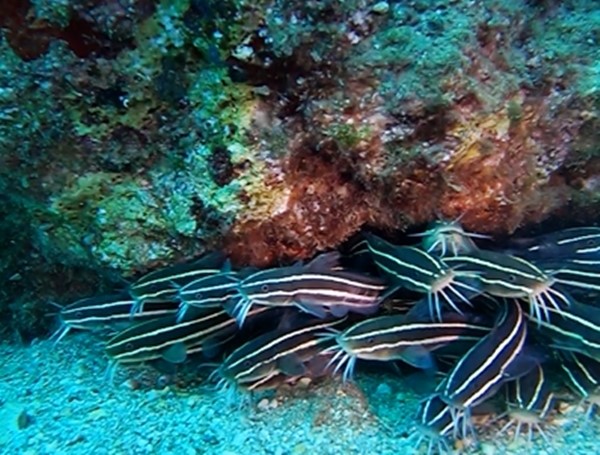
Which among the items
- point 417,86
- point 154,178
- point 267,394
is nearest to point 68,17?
point 154,178

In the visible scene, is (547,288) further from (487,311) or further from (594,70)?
(594,70)

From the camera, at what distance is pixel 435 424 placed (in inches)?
137

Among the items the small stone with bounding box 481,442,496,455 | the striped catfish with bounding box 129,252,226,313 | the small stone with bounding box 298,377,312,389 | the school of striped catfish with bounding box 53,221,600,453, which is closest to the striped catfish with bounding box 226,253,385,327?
the school of striped catfish with bounding box 53,221,600,453

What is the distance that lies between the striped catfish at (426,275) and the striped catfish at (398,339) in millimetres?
123

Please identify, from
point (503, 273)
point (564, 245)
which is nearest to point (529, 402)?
point (503, 273)

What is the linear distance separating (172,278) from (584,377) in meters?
2.72

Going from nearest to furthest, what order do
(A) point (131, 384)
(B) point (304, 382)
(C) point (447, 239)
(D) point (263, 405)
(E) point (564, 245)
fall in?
(C) point (447, 239) < (D) point (263, 405) < (B) point (304, 382) < (E) point (564, 245) < (A) point (131, 384)

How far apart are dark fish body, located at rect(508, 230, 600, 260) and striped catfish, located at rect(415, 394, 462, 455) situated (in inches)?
53.0

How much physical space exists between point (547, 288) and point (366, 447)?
4.87 feet

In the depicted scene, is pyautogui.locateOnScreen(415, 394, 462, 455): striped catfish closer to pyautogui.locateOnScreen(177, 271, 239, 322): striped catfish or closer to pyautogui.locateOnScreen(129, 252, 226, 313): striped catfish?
pyautogui.locateOnScreen(177, 271, 239, 322): striped catfish

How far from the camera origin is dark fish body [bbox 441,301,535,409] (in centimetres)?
344

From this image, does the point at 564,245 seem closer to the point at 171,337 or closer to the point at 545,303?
the point at 545,303

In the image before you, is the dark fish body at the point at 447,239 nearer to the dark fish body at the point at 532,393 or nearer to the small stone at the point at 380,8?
the dark fish body at the point at 532,393

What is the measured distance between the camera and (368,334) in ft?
12.3
